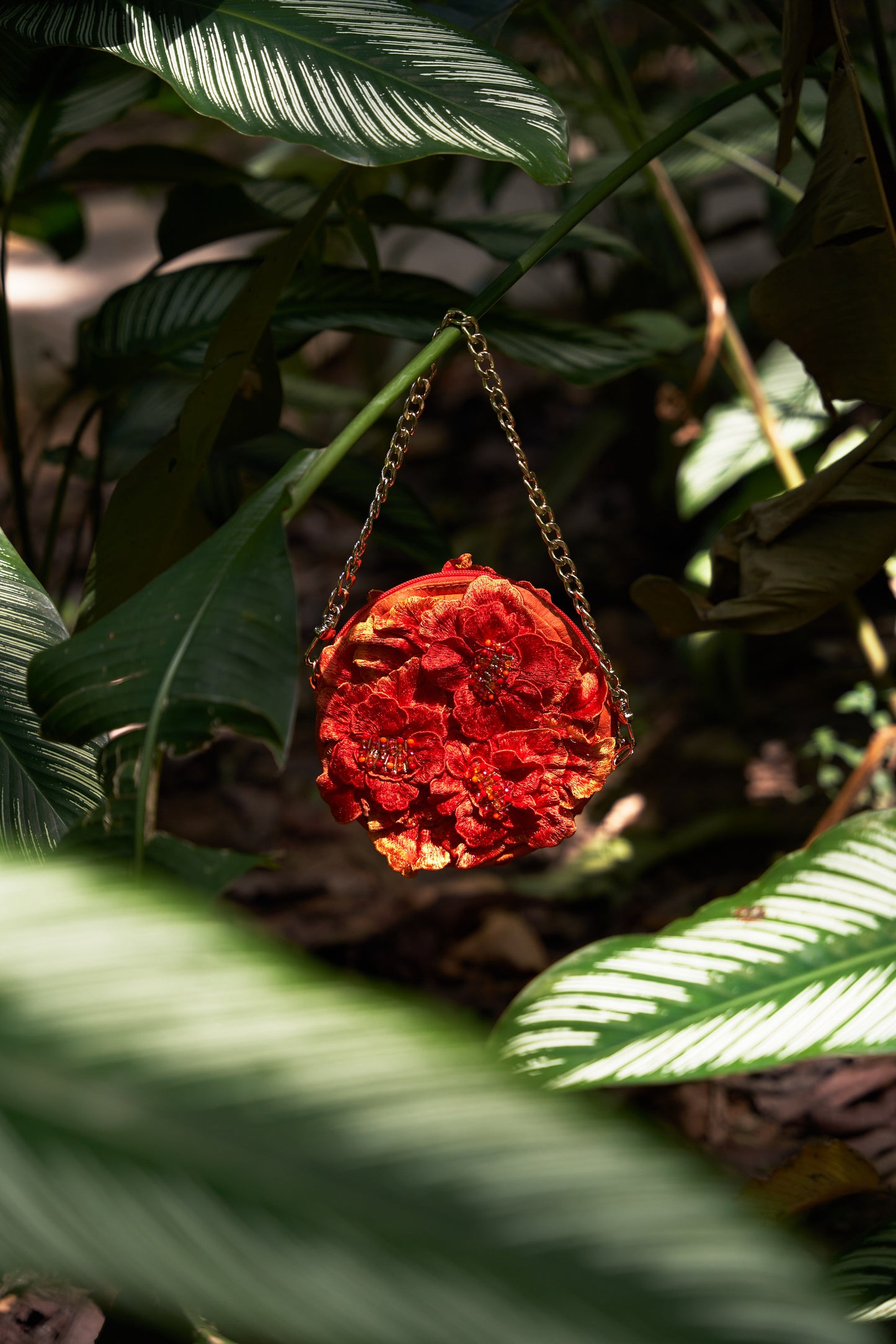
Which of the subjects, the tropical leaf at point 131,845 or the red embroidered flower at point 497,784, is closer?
the tropical leaf at point 131,845

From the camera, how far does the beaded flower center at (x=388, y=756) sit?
0.66 m

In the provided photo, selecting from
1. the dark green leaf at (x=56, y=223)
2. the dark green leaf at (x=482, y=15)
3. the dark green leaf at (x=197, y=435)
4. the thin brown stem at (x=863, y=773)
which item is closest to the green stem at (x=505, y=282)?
the dark green leaf at (x=197, y=435)

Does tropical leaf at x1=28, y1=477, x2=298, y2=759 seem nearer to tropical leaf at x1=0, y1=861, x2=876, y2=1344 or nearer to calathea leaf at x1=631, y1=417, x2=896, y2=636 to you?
tropical leaf at x1=0, y1=861, x2=876, y2=1344

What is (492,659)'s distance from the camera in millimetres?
658

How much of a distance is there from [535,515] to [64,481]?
790 mm

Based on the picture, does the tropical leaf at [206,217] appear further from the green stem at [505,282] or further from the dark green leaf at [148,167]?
the green stem at [505,282]

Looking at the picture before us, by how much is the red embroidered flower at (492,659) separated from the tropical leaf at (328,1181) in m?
0.41

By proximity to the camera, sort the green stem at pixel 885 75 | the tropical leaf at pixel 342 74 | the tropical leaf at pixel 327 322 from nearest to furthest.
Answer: the tropical leaf at pixel 342 74, the green stem at pixel 885 75, the tropical leaf at pixel 327 322

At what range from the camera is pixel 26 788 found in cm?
66

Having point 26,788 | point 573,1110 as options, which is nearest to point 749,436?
point 26,788

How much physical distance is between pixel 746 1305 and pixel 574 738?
486mm

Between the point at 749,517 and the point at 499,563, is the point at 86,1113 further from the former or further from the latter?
the point at 499,563

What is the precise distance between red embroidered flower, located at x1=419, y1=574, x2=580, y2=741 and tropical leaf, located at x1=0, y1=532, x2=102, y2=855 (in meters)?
0.26

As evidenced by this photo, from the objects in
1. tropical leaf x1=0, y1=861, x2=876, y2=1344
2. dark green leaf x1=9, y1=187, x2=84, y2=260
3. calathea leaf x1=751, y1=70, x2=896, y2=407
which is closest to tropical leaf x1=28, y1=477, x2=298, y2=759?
tropical leaf x1=0, y1=861, x2=876, y2=1344
